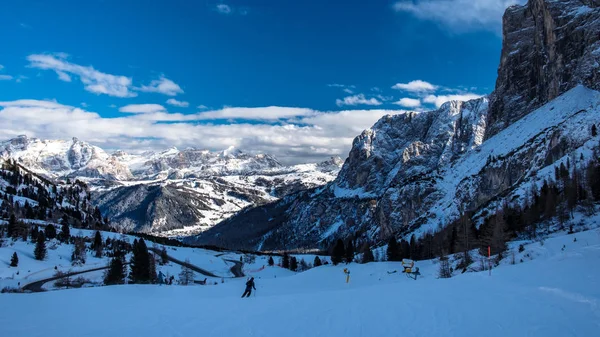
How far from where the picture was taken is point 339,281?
53156 mm

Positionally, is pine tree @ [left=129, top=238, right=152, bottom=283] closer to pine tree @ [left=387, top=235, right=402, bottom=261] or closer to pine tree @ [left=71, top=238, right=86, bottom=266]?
pine tree @ [left=71, top=238, right=86, bottom=266]

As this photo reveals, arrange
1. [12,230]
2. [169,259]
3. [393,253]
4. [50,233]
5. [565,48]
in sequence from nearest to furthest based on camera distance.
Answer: [393,253], [12,230], [50,233], [169,259], [565,48]

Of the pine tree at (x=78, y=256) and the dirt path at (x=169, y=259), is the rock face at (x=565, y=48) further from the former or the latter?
the pine tree at (x=78, y=256)

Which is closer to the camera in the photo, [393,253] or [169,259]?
[393,253]

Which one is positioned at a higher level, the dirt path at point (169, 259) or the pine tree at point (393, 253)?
the pine tree at point (393, 253)

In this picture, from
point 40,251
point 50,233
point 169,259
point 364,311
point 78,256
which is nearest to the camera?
point 364,311

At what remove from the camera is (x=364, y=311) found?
1952 centimetres

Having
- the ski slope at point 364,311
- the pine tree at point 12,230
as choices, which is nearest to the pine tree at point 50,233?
the pine tree at point 12,230

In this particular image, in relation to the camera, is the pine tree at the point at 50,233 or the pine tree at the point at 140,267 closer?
the pine tree at the point at 140,267

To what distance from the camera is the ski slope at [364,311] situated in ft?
50.9

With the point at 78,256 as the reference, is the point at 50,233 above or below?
above

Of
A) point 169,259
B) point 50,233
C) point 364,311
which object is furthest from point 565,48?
point 50,233

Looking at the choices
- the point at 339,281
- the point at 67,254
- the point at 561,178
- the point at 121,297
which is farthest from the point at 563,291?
the point at 67,254

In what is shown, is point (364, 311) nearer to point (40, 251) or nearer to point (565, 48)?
point (40, 251)
